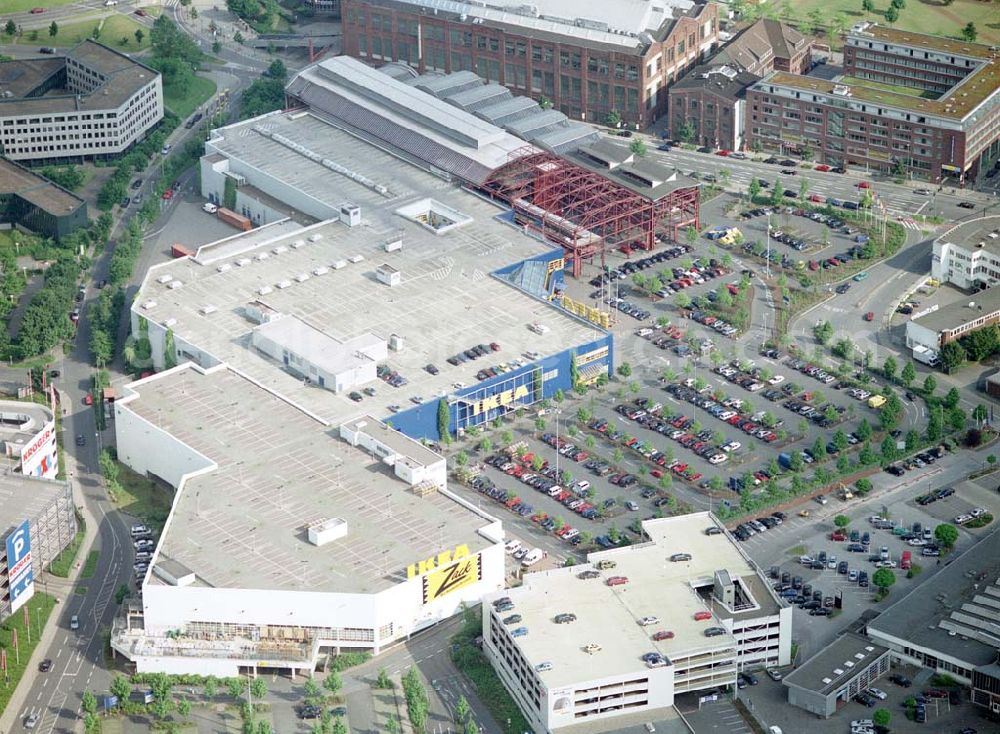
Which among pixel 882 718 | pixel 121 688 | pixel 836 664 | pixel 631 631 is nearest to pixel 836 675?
pixel 836 664

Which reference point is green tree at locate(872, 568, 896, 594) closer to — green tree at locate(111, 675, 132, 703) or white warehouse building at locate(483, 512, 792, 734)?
white warehouse building at locate(483, 512, 792, 734)

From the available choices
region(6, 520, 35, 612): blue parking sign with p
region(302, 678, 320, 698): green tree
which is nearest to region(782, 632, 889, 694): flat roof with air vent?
region(302, 678, 320, 698): green tree

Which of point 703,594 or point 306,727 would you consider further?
point 703,594

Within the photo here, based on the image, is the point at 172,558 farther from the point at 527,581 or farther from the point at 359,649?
the point at 527,581

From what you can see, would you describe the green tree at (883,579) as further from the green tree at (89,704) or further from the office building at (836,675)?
the green tree at (89,704)

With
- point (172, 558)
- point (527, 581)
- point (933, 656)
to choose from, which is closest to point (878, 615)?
point (933, 656)
